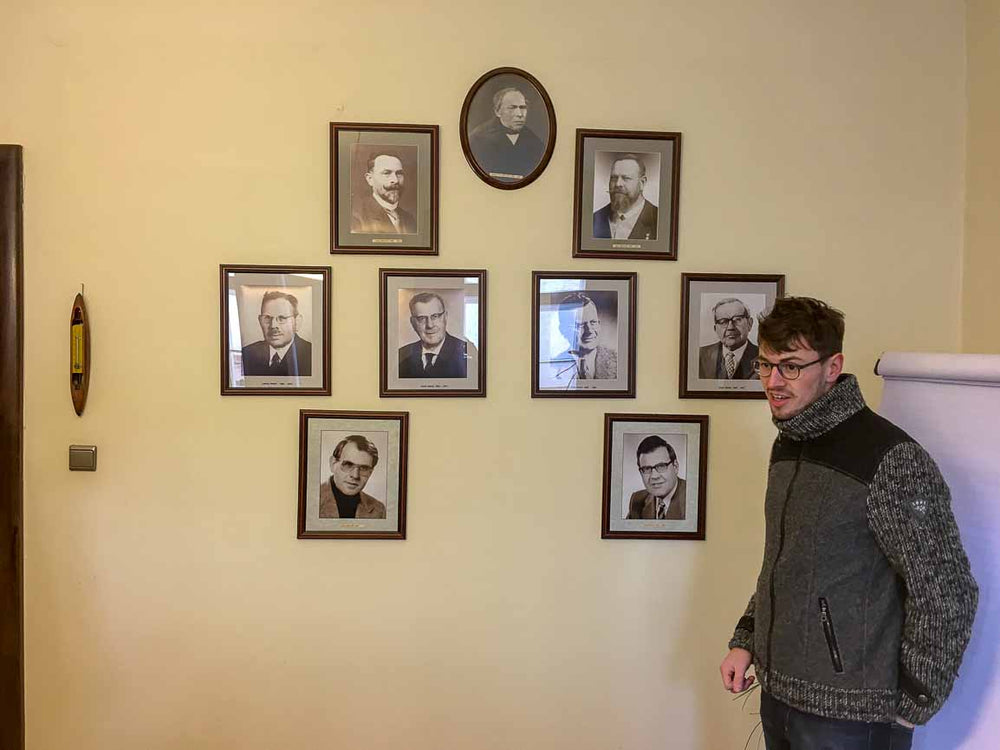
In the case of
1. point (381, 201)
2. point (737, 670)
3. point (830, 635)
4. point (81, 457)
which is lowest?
point (737, 670)

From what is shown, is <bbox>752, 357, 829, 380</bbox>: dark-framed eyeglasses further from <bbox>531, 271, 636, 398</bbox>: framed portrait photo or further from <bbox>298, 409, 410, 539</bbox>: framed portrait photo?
<bbox>298, 409, 410, 539</bbox>: framed portrait photo

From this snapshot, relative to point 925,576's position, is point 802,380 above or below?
above

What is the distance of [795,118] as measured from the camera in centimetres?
217

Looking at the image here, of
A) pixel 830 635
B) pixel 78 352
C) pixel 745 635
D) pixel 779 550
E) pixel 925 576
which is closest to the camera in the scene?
pixel 925 576

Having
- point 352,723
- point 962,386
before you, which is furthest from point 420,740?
point 962,386

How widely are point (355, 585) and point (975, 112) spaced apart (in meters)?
2.30

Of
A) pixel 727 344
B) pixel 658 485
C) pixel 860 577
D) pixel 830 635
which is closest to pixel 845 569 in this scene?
pixel 860 577

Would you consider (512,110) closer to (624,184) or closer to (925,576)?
(624,184)

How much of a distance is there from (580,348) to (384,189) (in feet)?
2.40

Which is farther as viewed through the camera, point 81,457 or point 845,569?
point 81,457

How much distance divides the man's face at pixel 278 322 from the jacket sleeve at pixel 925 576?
1.54 meters

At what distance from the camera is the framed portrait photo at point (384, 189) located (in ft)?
6.85

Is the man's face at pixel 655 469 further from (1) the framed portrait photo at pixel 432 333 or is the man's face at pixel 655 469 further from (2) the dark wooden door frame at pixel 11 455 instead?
(2) the dark wooden door frame at pixel 11 455

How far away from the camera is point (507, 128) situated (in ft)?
6.93
